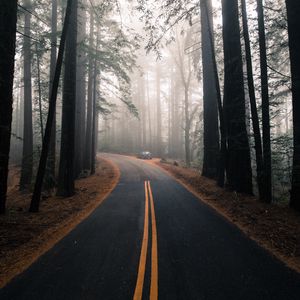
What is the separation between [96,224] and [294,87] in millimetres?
7985

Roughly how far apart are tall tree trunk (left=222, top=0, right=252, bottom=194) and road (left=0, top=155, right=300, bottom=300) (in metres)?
3.67

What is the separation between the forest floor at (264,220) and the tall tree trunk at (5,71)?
7663 mm

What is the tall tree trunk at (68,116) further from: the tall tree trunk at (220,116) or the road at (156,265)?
the tall tree trunk at (220,116)

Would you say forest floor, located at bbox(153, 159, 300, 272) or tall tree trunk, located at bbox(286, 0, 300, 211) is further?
tall tree trunk, located at bbox(286, 0, 300, 211)

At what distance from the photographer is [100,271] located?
5520 mm

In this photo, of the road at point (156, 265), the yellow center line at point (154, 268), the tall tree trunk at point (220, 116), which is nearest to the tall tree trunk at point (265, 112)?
the tall tree trunk at point (220, 116)

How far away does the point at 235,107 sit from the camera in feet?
40.9

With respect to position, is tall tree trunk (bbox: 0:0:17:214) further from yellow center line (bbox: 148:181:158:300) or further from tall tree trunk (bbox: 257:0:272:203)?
tall tree trunk (bbox: 257:0:272:203)

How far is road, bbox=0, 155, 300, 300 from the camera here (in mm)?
4793

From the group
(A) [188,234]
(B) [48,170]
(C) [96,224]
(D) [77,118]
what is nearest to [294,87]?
(A) [188,234]

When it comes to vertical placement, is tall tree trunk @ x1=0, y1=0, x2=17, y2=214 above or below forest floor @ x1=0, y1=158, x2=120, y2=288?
above

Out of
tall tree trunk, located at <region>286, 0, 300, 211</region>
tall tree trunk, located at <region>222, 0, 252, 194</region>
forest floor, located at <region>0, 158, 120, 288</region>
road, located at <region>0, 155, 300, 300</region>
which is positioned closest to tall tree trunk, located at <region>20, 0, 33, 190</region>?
forest floor, located at <region>0, 158, 120, 288</region>

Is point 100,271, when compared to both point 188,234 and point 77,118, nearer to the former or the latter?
point 188,234

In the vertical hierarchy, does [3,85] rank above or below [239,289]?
above
